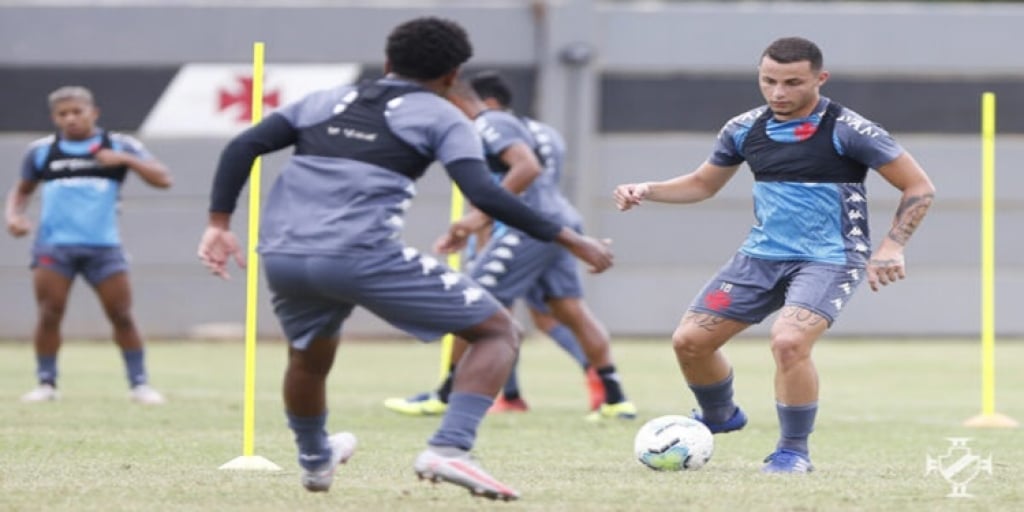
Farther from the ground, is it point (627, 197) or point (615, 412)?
point (627, 197)

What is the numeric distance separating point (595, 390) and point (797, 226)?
13.0 ft

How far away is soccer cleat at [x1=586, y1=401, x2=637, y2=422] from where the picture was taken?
12328 mm

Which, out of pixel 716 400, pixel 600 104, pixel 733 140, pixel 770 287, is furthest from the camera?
pixel 600 104

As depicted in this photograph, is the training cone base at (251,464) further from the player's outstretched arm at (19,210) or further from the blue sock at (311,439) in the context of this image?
the player's outstretched arm at (19,210)

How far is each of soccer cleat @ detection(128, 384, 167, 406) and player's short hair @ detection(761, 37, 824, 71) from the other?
5968 millimetres

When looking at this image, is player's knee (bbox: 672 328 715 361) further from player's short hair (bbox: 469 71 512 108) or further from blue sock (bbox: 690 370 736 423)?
player's short hair (bbox: 469 71 512 108)

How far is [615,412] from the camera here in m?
12.4

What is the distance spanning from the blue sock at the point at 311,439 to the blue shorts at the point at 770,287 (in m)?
2.19

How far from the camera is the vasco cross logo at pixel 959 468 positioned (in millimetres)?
7734

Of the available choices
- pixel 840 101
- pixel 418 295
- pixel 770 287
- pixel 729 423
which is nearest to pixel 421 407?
pixel 729 423

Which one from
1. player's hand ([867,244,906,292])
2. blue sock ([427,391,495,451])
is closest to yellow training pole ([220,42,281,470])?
blue sock ([427,391,495,451])

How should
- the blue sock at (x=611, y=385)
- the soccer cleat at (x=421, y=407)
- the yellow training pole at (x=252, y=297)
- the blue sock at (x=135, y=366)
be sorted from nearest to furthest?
the yellow training pole at (x=252, y=297) < the blue sock at (x=611, y=385) < the soccer cleat at (x=421, y=407) < the blue sock at (x=135, y=366)

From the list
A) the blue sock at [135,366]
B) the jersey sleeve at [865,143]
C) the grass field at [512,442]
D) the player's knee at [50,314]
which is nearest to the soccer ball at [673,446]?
the grass field at [512,442]

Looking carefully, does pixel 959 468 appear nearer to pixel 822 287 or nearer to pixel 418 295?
pixel 822 287
